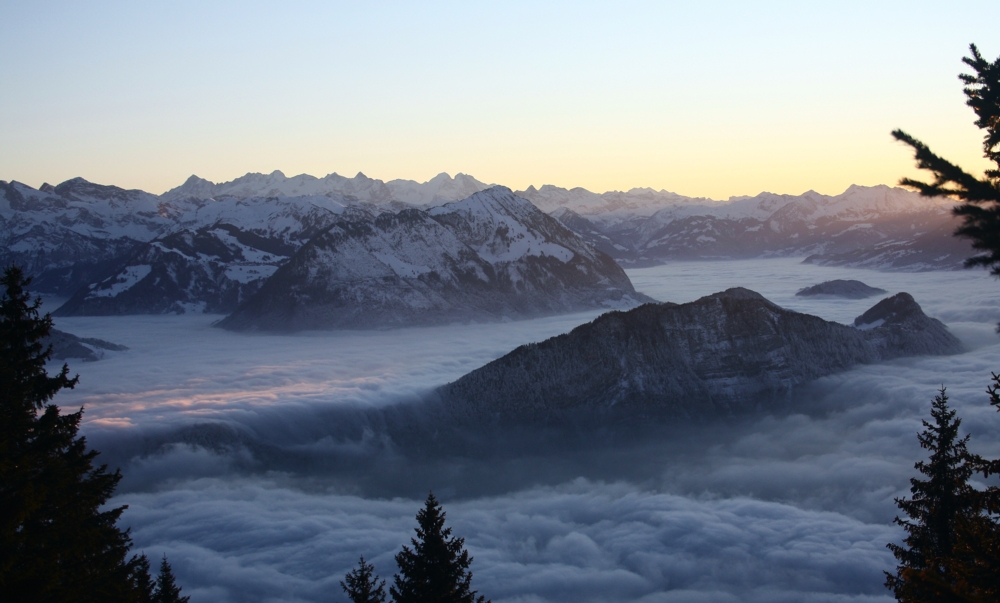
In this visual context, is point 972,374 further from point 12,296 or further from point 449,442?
point 12,296

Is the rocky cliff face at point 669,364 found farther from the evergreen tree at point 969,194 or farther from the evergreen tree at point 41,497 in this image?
the evergreen tree at point 969,194

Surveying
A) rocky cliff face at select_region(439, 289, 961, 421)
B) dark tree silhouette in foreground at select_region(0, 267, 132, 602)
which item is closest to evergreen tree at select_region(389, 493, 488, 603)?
dark tree silhouette in foreground at select_region(0, 267, 132, 602)

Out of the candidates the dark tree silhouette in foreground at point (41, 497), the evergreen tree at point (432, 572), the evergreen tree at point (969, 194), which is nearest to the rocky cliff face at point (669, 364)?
the evergreen tree at point (432, 572)

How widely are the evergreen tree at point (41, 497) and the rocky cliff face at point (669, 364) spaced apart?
101 meters

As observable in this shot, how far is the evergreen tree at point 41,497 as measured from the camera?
1312 centimetres

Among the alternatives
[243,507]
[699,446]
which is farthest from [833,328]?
[243,507]

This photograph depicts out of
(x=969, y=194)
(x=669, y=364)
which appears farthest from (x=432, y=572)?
(x=669, y=364)

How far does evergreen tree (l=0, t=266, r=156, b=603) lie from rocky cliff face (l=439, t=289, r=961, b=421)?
101 metres

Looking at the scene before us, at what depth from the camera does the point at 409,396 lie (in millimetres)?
127438

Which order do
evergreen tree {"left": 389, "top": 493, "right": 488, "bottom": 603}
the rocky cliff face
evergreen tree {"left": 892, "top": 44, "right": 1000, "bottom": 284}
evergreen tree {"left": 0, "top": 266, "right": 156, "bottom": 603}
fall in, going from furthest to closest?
the rocky cliff face → evergreen tree {"left": 389, "top": 493, "right": 488, "bottom": 603} → evergreen tree {"left": 0, "top": 266, "right": 156, "bottom": 603} → evergreen tree {"left": 892, "top": 44, "right": 1000, "bottom": 284}

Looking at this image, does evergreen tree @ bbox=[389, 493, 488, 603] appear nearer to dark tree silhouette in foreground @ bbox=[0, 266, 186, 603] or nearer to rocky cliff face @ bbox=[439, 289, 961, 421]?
dark tree silhouette in foreground @ bbox=[0, 266, 186, 603]

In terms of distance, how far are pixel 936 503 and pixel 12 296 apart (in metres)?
33.1

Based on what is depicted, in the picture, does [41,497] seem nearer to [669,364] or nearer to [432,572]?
[432,572]

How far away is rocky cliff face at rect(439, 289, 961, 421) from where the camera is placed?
119000 mm
